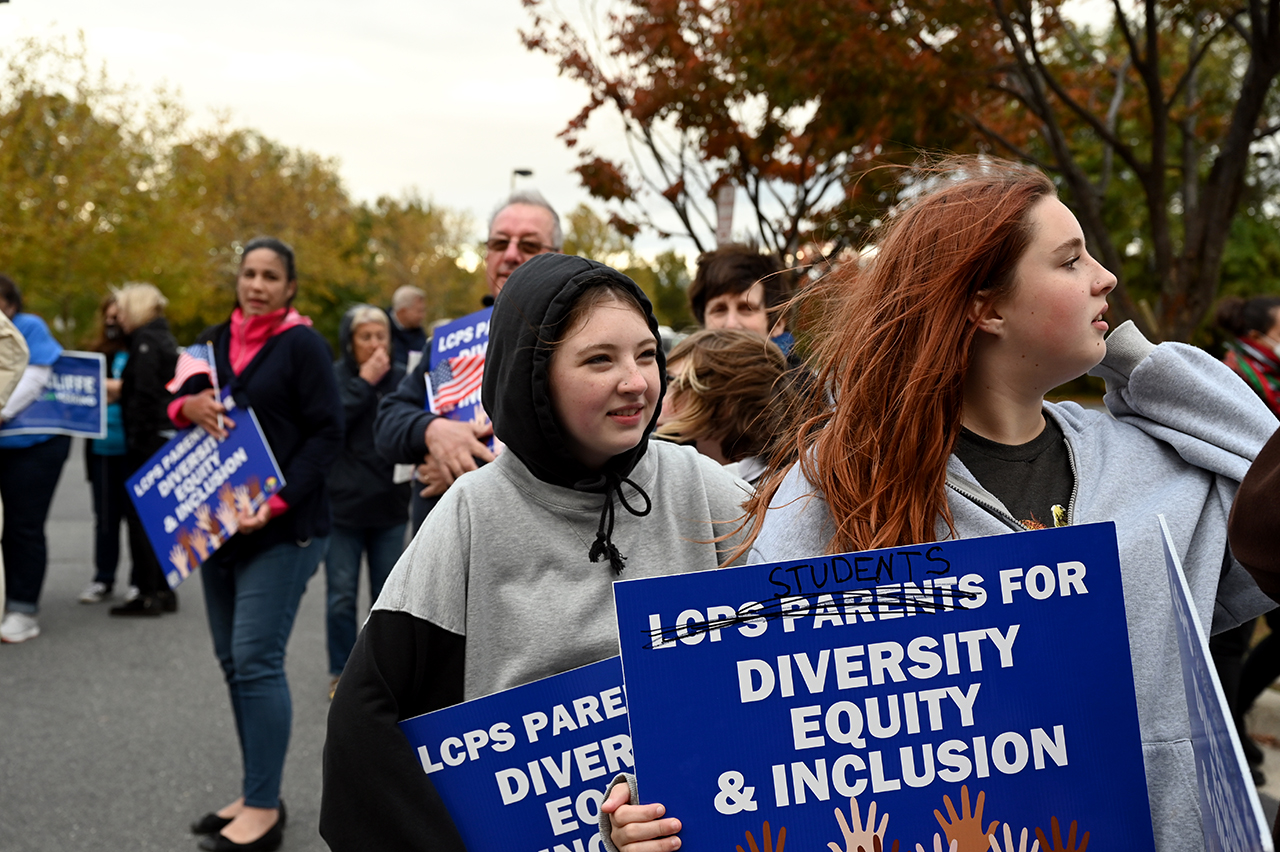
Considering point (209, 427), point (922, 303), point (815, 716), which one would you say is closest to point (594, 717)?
point (815, 716)

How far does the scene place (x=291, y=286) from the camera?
4.12m

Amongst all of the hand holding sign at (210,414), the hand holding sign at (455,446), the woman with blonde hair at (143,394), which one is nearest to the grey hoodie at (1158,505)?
the hand holding sign at (455,446)

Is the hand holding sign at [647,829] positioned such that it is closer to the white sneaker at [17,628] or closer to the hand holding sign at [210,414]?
the hand holding sign at [210,414]

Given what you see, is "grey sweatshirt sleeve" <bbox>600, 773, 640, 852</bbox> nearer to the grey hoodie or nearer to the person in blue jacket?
the grey hoodie

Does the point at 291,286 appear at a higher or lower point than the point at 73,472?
lower

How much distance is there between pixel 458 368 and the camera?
331 centimetres

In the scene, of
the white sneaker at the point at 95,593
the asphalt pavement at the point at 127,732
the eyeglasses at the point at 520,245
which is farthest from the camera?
the white sneaker at the point at 95,593

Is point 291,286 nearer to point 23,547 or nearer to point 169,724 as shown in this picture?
point 169,724

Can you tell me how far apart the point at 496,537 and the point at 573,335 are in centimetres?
39

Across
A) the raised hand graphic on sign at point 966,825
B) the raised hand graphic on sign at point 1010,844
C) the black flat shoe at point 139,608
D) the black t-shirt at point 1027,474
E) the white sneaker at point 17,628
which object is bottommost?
the raised hand graphic on sign at point 1010,844

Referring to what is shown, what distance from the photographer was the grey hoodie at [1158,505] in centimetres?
154

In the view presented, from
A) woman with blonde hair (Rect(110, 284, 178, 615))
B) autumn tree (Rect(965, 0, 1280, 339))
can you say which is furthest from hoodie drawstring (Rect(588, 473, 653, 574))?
woman with blonde hair (Rect(110, 284, 178, 615))

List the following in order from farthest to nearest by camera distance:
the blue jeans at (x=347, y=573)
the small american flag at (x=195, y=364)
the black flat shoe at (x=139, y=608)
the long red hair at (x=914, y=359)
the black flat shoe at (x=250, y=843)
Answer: the black flat shoe at (x=139, y=608), the blue jeans at (x=347, y=573), the small american flag at (x=195, y=364), the black flat shoe at (x=250, y=843), the long red hair at (x=914, y=359)

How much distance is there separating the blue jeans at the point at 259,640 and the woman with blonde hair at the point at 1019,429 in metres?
2.58
